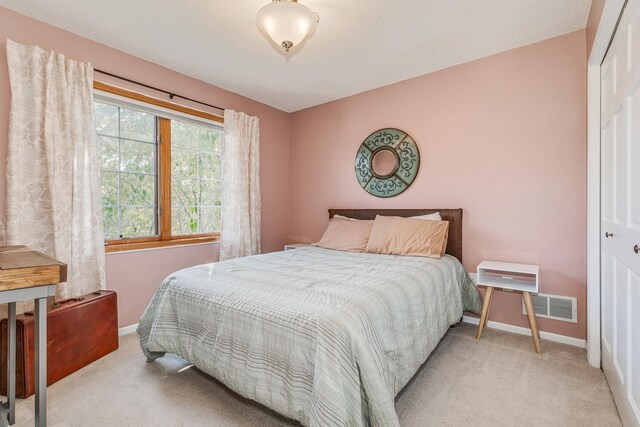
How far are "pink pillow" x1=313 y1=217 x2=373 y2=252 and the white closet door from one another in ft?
5.87

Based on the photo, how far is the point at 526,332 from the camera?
103 inches

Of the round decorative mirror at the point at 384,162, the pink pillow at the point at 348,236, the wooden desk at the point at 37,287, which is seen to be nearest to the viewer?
the wooden desk at the point at 37,287

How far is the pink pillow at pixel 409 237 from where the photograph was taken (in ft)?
8.81

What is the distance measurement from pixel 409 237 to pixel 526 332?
4.12 feet

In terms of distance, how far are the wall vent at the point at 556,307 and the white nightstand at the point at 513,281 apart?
139mm

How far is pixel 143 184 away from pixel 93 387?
1.73 meters

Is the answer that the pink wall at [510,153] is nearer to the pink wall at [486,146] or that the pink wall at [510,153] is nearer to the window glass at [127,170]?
the pink wall at [486,146]

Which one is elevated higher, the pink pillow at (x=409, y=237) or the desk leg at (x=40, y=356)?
the pink pillow at (x=409, y=237)

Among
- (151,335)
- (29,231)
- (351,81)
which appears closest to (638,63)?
(351,81)

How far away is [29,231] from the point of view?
2168 mm

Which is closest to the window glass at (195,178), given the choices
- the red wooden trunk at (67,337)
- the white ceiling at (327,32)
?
the white ceiling at (327,32)

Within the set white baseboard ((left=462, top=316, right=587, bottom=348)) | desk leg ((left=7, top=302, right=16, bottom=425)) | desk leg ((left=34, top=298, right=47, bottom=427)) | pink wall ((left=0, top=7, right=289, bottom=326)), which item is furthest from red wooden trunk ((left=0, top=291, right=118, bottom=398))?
white baseboard ((left=462, top=316, right=587, bottom=348))

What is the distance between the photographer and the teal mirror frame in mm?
3238

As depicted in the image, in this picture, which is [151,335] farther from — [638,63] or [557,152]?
[557,152]
